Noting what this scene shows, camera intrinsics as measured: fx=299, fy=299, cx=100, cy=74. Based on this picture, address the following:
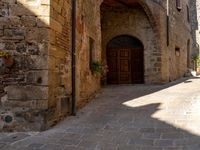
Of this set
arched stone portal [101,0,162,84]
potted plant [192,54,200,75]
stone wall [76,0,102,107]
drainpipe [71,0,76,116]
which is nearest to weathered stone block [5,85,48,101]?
drainpipe [71,0,76,116]

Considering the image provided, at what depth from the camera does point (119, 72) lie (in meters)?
12.9

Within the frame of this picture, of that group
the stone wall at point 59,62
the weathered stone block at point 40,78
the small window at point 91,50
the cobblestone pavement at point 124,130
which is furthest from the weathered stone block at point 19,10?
the small window at point 91,50

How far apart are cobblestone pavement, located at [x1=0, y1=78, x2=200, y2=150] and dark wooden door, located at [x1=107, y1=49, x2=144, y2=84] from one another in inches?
212

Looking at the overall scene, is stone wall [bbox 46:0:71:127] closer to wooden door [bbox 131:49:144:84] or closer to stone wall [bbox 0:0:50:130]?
stone wall [bbox 0:0:50:130]

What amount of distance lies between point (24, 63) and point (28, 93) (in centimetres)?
55

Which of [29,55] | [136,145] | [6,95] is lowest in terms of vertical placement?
[136,145]

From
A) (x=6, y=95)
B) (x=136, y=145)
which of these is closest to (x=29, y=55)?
(x=6, y=95)

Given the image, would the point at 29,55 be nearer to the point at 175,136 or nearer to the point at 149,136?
the point at 149,136

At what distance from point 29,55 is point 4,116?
3.86 ft

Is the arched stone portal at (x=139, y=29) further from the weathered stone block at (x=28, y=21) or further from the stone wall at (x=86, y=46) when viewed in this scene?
the weathered stone block at (x=28, y=21)

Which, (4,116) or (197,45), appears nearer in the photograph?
(4,116)

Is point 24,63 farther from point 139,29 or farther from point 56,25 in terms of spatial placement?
point 139,29

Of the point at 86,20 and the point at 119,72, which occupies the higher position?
the point at 86,20

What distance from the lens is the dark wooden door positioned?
506 inches
